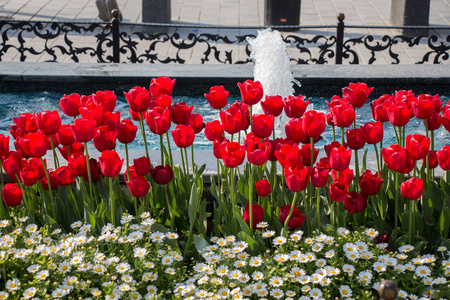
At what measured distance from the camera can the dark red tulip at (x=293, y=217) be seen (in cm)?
279

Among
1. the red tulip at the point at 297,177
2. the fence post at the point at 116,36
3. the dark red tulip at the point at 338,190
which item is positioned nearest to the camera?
the red tulip at the point at 297,177

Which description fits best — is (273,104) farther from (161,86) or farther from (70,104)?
(70,104)

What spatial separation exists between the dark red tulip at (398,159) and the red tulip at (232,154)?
0.59m

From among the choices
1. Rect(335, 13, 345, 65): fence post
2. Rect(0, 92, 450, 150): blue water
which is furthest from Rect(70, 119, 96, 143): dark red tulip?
Rect(335, 13, 345, 65): fence post

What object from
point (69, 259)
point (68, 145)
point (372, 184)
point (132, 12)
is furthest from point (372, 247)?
point (132, 12)

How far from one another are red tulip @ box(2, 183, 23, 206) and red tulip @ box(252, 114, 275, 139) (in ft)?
3.45

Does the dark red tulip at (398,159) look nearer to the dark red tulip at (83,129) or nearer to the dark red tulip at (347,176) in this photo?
the dark red tulip at (347,176)

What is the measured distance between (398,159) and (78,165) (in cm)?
136

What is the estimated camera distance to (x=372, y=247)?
2734mm

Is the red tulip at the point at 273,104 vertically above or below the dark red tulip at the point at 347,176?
above

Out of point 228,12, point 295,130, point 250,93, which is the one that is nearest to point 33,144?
point 250,93

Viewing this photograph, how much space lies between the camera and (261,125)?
285 cm

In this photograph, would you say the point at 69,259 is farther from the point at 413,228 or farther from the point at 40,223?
the point at 413,228

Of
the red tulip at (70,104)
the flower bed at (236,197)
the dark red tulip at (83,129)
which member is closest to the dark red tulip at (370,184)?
the flower bed at (236,197)
